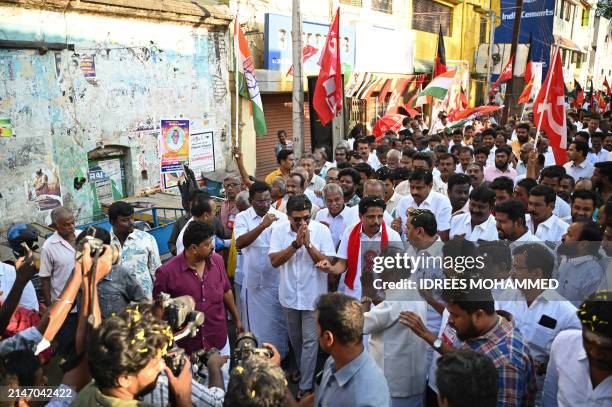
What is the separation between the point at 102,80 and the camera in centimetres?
911

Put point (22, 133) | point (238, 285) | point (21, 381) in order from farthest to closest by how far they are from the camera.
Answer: point (22, 133)
point (238, 285)
point (21, 381)

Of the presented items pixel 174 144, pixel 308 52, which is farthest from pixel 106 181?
pixel 308 52

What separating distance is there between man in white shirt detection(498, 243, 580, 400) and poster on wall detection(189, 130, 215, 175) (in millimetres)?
8988

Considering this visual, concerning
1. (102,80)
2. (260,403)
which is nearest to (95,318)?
(260,403)

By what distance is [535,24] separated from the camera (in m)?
22.4

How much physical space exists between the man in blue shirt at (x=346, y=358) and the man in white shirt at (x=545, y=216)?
2857 millimetres

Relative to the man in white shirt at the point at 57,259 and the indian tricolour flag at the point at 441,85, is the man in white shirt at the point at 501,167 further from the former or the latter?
the man in white shirt at the point at 57,259

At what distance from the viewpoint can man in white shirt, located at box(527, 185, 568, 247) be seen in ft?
15.0

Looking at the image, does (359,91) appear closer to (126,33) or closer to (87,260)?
(126,33)

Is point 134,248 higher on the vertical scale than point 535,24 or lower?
lower

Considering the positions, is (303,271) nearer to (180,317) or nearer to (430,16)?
(180,317)

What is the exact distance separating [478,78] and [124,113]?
2263cm

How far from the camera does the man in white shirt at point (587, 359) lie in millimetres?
2184

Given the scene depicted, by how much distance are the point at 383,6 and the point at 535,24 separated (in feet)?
27.8
